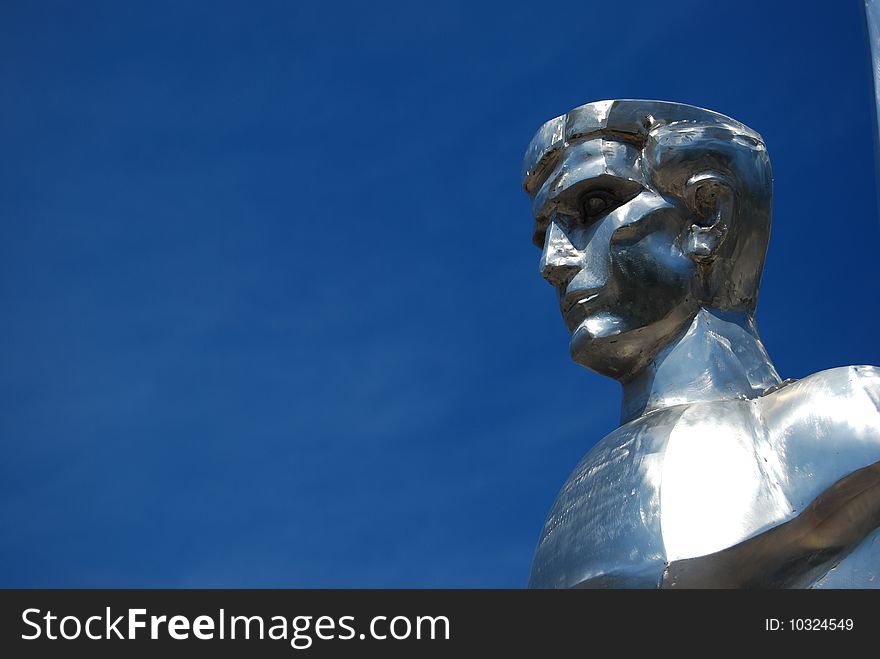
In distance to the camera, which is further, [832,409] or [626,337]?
[626,337]

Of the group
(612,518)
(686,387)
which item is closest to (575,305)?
(686,387)

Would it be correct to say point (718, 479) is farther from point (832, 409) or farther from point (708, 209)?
point (708, 209)

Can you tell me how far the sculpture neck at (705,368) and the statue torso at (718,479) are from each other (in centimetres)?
16

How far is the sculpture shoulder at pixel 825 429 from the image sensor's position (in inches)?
259

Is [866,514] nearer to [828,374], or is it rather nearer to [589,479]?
[828,374]

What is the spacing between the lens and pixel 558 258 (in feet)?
25.0

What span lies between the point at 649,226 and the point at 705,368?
654 millimetres

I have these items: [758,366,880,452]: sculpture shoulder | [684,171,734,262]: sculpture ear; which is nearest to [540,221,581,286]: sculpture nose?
[684,171,734,262]: sculpture ear

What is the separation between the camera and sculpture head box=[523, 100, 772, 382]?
7.46m

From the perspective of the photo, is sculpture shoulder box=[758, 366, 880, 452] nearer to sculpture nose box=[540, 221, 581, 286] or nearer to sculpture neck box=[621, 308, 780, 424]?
sculpture neck box=[621, 308, 780, 424]

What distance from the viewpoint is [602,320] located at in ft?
24.6

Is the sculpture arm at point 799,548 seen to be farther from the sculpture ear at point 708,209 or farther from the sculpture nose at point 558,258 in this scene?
the sculpture nose at point 558,258

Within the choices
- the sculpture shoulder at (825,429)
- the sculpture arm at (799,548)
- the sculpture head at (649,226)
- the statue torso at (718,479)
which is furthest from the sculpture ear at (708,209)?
the sculpture arm at (799,548)

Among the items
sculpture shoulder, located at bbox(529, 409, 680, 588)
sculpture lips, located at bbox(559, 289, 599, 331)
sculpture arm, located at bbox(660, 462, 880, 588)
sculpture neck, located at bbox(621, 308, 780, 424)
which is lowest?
sculpture arm, located at bbox(660, 462, 880, 588)
